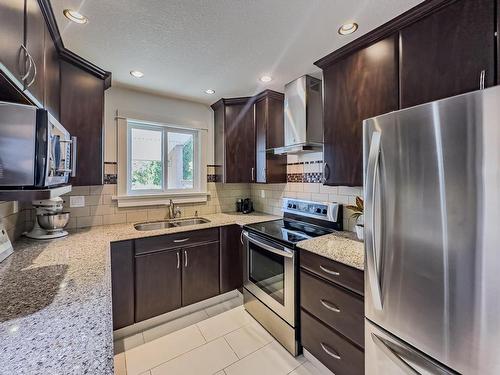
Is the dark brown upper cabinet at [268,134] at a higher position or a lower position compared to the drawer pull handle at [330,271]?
higher

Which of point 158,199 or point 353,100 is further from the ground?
point 353,100

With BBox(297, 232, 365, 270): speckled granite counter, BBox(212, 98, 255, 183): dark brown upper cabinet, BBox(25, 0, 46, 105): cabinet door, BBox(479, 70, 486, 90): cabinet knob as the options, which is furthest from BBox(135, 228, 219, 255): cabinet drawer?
BBox(479, 70, 486, 90): cabinet knob

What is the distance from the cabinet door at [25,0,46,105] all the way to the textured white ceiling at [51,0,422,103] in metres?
0.16

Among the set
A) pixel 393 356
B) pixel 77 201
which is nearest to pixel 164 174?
pixel 77 201

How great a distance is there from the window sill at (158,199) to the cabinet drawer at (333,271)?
1.66 metres

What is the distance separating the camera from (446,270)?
845 mm

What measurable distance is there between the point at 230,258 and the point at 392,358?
1.70m

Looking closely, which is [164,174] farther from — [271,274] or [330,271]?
[330,271]

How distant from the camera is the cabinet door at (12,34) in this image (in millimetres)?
844

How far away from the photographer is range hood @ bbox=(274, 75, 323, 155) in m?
2.16

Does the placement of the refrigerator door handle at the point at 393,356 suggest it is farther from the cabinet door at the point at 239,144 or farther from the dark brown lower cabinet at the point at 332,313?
the cabinet door at the point at 239,144

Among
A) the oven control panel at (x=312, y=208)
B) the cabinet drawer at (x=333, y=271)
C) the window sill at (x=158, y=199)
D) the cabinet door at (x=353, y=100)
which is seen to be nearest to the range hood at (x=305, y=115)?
the cabinet door at (x=353, y=100)

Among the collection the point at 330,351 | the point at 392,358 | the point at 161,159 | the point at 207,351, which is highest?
the point at 161,159

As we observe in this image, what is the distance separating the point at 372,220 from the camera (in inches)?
43.4
